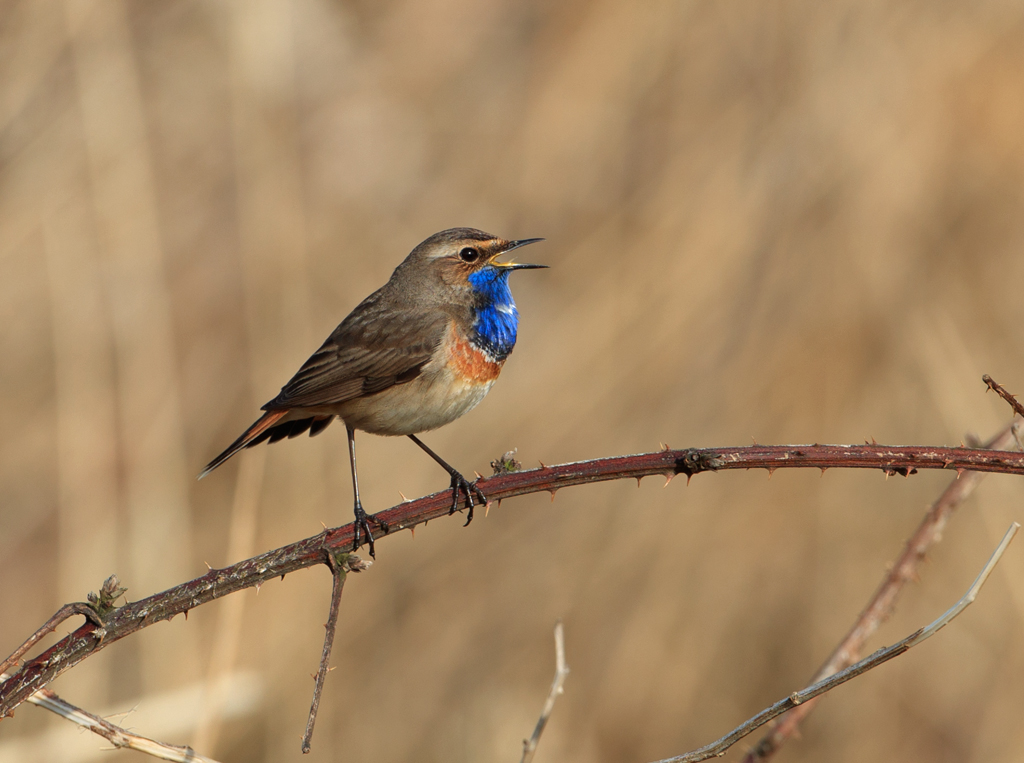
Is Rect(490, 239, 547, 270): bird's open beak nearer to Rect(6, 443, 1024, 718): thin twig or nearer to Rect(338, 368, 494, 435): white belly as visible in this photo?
Rect(338, 368, 494, 435): white belly

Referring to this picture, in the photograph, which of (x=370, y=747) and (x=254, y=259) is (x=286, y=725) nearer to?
(x=370, y=747)

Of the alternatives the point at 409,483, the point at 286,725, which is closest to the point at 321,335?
the point at 409,483

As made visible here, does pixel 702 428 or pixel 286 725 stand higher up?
pixel 702 428

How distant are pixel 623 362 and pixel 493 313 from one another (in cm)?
149

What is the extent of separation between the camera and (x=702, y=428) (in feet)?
19.0

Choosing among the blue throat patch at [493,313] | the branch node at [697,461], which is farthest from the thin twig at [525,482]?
the blue throat patch at [493,313]

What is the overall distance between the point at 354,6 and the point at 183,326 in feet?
7.87

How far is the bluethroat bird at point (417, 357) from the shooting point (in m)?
4.17

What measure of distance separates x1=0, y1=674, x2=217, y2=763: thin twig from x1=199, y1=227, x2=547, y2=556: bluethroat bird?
1.65 meters

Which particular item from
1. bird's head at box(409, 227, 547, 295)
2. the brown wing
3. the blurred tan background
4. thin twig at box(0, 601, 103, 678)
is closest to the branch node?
thin twig at box(0, 601, 103, 678)

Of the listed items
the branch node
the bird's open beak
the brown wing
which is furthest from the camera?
the bird's open beak

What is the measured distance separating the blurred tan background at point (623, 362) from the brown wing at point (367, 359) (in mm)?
1018

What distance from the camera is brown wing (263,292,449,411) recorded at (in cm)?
413

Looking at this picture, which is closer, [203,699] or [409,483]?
[203,699]
